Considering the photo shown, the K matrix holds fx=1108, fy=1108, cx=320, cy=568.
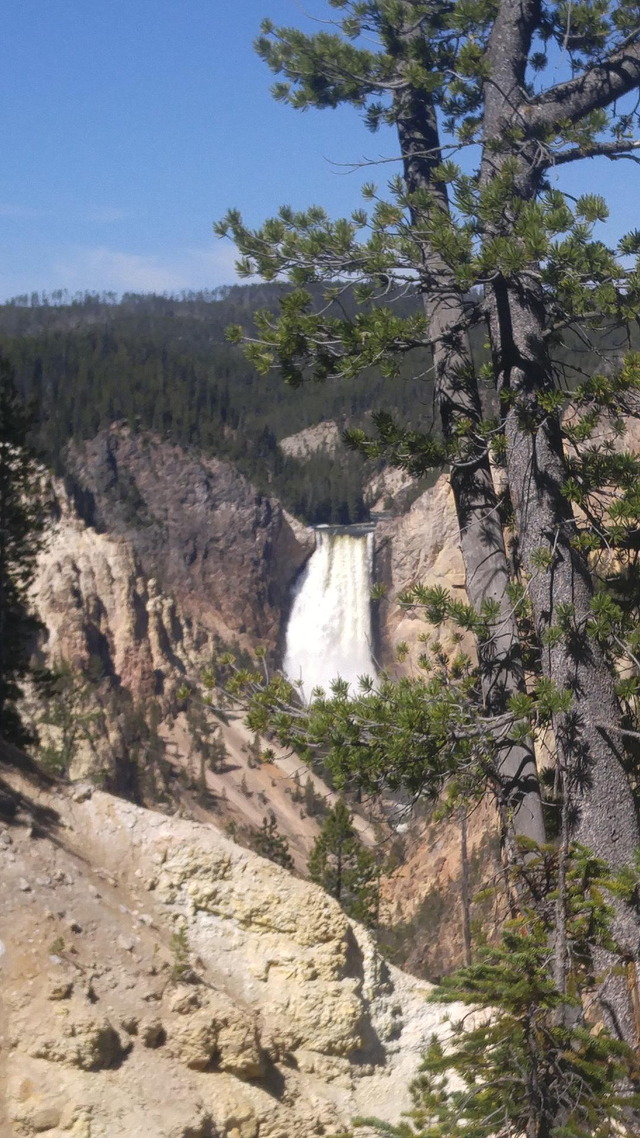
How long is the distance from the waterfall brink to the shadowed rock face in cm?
117

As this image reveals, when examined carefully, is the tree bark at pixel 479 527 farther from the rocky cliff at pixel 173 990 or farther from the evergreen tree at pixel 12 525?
the evergreen tree at pixel 12 525

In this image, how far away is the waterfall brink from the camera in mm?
64250

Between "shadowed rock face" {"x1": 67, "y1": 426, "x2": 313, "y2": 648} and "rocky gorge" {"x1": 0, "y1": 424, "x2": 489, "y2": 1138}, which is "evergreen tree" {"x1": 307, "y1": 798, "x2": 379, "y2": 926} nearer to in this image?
"rocky gorge" {"x1": 0, "y1": 424, "x2": 489, "y2": 1138}

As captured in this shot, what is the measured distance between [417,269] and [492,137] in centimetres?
99

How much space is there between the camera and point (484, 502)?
6.16 meters

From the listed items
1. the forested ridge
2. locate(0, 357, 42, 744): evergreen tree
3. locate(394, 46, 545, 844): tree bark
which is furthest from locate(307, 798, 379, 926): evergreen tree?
the forested ridge

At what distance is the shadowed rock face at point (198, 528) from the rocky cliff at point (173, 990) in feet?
191

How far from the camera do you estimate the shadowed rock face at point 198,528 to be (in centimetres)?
6844

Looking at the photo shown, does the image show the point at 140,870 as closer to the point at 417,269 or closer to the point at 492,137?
the point at 417,269

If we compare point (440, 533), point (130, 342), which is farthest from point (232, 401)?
point (440, 533)

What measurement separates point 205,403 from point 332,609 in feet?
73.3

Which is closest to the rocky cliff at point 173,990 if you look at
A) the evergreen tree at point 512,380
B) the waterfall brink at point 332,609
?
the evergreen tree at point 512,380

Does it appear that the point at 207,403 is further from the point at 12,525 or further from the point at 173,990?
the point at 173,990

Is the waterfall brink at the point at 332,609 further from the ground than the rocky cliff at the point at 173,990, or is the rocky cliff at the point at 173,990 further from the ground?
the waterfall brink at the point at 332,609
